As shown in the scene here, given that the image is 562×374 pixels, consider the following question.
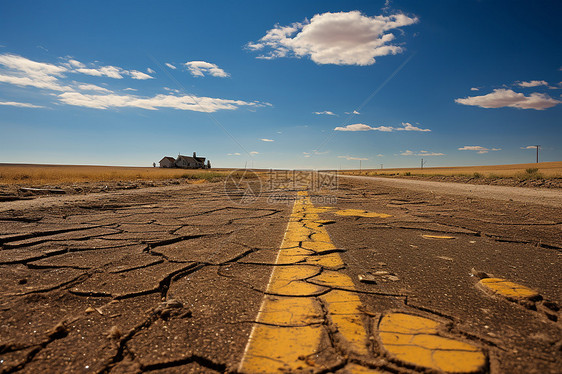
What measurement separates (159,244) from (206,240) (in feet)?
1.44

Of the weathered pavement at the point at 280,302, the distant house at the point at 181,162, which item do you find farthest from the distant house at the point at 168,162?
the weathered pavement at the point at 280,302

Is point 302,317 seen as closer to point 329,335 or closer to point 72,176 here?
point 329,335

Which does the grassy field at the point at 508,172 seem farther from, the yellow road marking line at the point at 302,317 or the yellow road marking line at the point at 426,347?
the yellow road marking line at the point at 426,347

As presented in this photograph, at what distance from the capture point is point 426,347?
109cm

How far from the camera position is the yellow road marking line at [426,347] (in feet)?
3.25

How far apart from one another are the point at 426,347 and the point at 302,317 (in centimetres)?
51

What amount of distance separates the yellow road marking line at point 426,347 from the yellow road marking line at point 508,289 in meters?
0.60

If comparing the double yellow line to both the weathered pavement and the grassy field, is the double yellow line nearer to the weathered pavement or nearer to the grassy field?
the weathered pavement

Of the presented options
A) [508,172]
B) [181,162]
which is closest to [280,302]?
[508,172]

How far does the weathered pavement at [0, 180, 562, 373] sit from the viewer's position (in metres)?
1.04

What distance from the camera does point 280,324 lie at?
4.18ft

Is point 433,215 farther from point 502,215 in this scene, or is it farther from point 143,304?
point 143,304

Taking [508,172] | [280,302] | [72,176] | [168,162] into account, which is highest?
[168,162]

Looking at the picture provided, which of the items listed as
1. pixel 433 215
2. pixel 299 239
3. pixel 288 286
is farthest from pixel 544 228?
pixel 288 286
